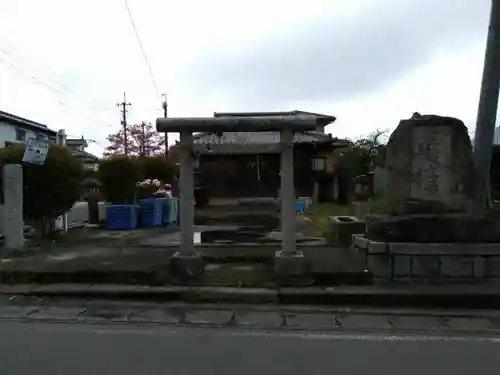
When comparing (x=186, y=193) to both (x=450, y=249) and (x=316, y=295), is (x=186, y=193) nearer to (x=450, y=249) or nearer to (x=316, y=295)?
(x=316, y=295)

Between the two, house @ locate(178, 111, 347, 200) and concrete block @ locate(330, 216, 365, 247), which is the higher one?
house @ locate(178, 111, 347, 200)

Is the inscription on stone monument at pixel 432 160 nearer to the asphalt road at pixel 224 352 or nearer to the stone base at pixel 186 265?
the asphalt road at pixel 224 352

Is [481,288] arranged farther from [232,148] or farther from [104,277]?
[104,277]

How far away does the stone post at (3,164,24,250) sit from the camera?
33.3ft

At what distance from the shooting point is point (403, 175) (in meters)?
8.45

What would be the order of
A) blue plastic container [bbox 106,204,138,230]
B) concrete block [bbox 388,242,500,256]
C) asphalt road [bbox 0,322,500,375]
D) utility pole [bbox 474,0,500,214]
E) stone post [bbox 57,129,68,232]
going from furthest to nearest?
blue plastic container [bbox 106,204,138,230], stone post [bbox 57,129,68,232], utility pole [bbox 474,0,500,214], concrete block [bbox 388,242,500,256], asphalt road [bbox 0,322,500,375]

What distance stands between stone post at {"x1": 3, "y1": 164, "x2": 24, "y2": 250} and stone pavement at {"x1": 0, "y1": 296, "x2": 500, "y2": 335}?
115 inches

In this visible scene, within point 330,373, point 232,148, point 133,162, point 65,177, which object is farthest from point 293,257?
point 133,162

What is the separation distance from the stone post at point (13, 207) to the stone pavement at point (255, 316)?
9.54 feet

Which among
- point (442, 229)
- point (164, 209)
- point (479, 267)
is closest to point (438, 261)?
point (442, 229)

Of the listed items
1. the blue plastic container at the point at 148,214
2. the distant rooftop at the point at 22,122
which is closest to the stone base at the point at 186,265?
the blue plastic container at the point at 148,214

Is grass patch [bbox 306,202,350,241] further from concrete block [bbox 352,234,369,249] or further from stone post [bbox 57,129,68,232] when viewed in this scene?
stone post [bbox 57,129,68,232]

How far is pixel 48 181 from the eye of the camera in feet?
37.6

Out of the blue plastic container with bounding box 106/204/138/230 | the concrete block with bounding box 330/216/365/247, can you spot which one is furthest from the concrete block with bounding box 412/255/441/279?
the blue plastic container with bounding box 106/204/138/230
